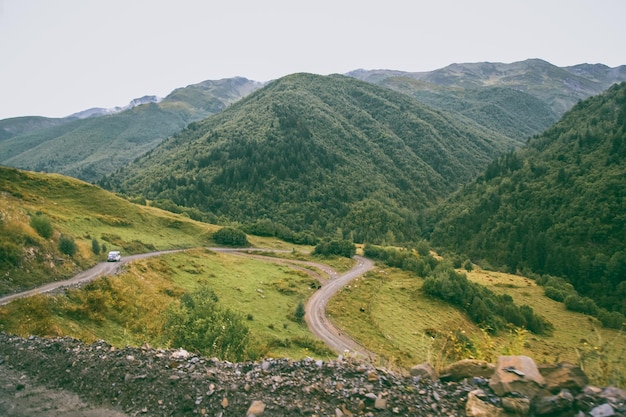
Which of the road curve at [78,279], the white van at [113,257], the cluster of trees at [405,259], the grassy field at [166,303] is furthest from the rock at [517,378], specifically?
the cluster of trees at [405,259]

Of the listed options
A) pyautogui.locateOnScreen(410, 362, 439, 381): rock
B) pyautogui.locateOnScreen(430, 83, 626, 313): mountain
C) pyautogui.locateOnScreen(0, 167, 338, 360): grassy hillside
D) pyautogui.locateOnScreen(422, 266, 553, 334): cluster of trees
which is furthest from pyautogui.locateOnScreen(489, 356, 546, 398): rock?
pyautogui.locateOnScreen(430, 83, 626, 313): mountain

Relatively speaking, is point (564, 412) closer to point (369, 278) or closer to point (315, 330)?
point (315, 330)

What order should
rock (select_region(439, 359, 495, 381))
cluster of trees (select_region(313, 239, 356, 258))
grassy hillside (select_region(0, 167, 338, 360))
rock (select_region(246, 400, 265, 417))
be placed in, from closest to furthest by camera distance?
1. rock (select_region(246, 400, 265, 417))
2. rock (select_region(439, 359, 495, 381))
3. grassy hillside (select_region(0, 167, 338, 360))
4. cluster of trees (select_region(313, 239, 356, 258))

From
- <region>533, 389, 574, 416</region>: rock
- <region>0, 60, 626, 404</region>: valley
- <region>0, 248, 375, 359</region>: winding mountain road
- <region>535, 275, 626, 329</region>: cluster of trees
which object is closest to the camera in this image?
A: <region>533, 389, 574, 416</region>: rock

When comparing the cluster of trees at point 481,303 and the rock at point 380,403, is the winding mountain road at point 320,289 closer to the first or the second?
the rock at point 380,403

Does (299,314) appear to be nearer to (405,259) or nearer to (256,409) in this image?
(256,409)

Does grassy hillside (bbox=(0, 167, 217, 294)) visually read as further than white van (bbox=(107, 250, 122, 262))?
No

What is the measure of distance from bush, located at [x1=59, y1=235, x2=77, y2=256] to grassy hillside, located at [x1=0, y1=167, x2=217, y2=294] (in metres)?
0.38

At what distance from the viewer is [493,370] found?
9070mm

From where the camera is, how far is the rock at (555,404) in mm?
7483

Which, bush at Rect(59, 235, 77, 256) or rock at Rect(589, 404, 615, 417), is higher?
rock at Rect(589, 404, 615, 417)

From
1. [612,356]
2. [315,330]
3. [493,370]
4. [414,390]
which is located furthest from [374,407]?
[315,330]

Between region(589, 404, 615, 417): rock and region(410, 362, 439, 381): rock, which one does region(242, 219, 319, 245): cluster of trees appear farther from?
region(589, 404, 615, 417): rock

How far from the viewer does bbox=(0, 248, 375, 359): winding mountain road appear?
106 ft
